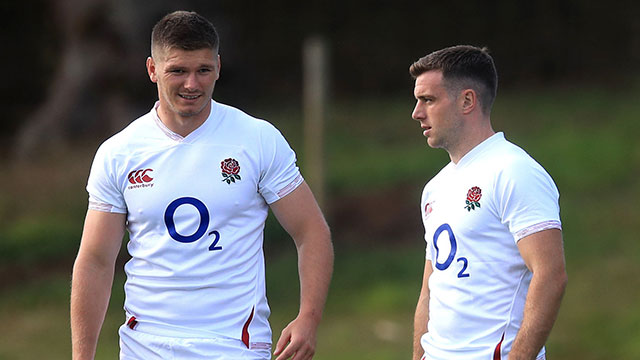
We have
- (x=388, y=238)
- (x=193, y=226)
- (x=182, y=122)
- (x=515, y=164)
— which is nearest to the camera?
(x=515, y=164)

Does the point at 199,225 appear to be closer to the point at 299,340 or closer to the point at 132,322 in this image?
the point at 132,322

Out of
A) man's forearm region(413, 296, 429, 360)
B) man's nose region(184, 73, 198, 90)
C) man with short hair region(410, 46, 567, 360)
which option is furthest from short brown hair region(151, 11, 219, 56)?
man's forearm region(413, 296, 429, 360)

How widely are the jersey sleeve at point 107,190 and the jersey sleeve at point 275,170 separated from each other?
64 centimetres

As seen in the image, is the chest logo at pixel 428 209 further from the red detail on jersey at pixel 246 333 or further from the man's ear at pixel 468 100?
the red detail on jersey at pixel 246 333

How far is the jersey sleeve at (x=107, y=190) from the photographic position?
195 inches

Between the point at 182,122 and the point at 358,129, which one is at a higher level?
the point at 358,129

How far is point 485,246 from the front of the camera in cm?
470

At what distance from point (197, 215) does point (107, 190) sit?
436 millimetres

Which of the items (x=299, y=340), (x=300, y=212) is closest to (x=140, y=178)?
(x=300, y=212)

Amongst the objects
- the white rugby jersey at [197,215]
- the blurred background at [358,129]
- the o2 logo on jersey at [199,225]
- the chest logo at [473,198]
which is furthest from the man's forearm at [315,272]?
the blurred background at [358,129]

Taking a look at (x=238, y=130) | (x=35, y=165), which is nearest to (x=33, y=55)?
(x=35, y=165)

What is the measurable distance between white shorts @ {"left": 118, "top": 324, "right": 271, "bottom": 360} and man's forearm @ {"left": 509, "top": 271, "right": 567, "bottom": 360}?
3.91 ft

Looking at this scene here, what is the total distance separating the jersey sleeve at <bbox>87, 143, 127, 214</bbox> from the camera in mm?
4957

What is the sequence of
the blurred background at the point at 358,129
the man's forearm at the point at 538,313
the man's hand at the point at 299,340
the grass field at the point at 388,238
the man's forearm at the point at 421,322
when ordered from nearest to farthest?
1. the man's forearm at the point at 538,313
2. the man's hand at the point at 299,340
3. the man's forearm at the point at 421,322
4. the grass field at the point at 388,238
5. the blurred background at the point at 358,129
